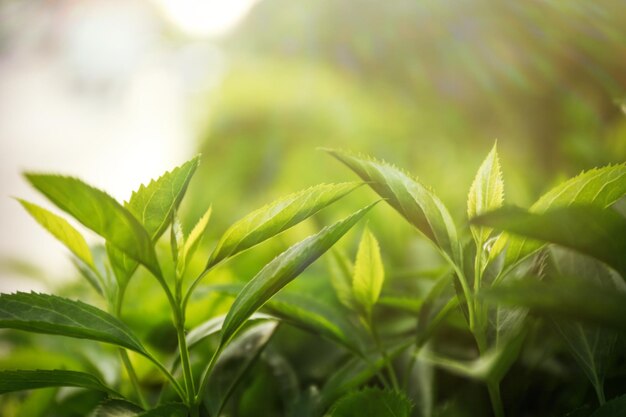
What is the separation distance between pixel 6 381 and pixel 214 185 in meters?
1.49

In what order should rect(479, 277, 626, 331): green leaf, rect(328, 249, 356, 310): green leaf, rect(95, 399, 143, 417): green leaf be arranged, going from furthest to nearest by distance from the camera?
rect(328, 249, 356, 310): green leaf, rect(95, 399, 143, 417): green leaf, rect(479, 277, 626, 331): green leaf

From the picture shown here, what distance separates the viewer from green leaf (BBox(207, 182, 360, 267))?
36 cm

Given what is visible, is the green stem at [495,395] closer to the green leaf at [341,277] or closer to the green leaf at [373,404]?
the green leaf at [373,404]

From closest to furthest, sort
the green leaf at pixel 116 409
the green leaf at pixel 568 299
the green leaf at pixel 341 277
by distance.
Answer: the green leaf at pixel 568 299, the green leaf at pixel 116 409, the green leaf at pixel 341 277

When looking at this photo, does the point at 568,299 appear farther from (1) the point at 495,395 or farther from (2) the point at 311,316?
(2) the point at 311,316

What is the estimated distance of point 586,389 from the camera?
506mm

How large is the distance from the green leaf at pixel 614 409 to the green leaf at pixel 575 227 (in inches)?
3.1

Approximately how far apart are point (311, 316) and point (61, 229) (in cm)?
22

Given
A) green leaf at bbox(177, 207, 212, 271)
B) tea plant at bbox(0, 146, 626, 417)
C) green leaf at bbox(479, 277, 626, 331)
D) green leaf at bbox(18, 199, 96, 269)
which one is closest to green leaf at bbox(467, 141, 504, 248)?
tea plant at bbox(0, 146, 626, 417)

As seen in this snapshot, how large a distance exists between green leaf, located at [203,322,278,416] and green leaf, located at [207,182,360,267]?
13 centimetres

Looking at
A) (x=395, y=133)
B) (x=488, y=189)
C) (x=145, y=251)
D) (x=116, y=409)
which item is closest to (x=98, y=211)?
(x=145, y=251)

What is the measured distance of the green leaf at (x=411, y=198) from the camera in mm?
362

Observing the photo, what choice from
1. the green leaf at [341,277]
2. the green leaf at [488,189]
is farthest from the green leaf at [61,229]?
the green leaf at [488,189]

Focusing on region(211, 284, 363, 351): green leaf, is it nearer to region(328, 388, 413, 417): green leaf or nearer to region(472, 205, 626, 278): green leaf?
region(328, 388, 413, 417): green leaf
